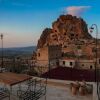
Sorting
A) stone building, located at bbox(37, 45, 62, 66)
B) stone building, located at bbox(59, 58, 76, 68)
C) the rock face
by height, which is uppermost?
the rock face

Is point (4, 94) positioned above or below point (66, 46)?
below

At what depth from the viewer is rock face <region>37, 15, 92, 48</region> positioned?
7119 centimetres

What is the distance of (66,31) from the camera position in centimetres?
7244

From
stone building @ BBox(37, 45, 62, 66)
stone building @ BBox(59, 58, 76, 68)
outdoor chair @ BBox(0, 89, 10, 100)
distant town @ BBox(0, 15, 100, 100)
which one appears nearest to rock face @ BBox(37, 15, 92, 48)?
distant town @ BBox(0, 15, 100, 100)

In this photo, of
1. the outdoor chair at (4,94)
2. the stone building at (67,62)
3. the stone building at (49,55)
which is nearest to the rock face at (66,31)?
the stone building at (49,55)

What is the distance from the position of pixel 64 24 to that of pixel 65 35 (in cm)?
522

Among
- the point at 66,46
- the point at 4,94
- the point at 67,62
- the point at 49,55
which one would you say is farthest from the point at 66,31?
the point at 4,94

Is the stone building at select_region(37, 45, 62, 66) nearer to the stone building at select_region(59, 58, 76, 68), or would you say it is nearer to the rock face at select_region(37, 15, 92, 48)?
the stone building at select_region(59, 58, 76, 68)

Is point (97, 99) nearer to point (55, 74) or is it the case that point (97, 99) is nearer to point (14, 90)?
point (14, 90)

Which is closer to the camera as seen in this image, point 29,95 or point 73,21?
point 29,95

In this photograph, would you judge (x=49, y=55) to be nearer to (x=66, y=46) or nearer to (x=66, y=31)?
(x=66, y=46)

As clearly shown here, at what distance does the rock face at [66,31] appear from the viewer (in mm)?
71188

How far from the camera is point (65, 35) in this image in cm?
7156

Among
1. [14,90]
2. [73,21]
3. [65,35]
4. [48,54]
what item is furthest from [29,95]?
[73,21]
